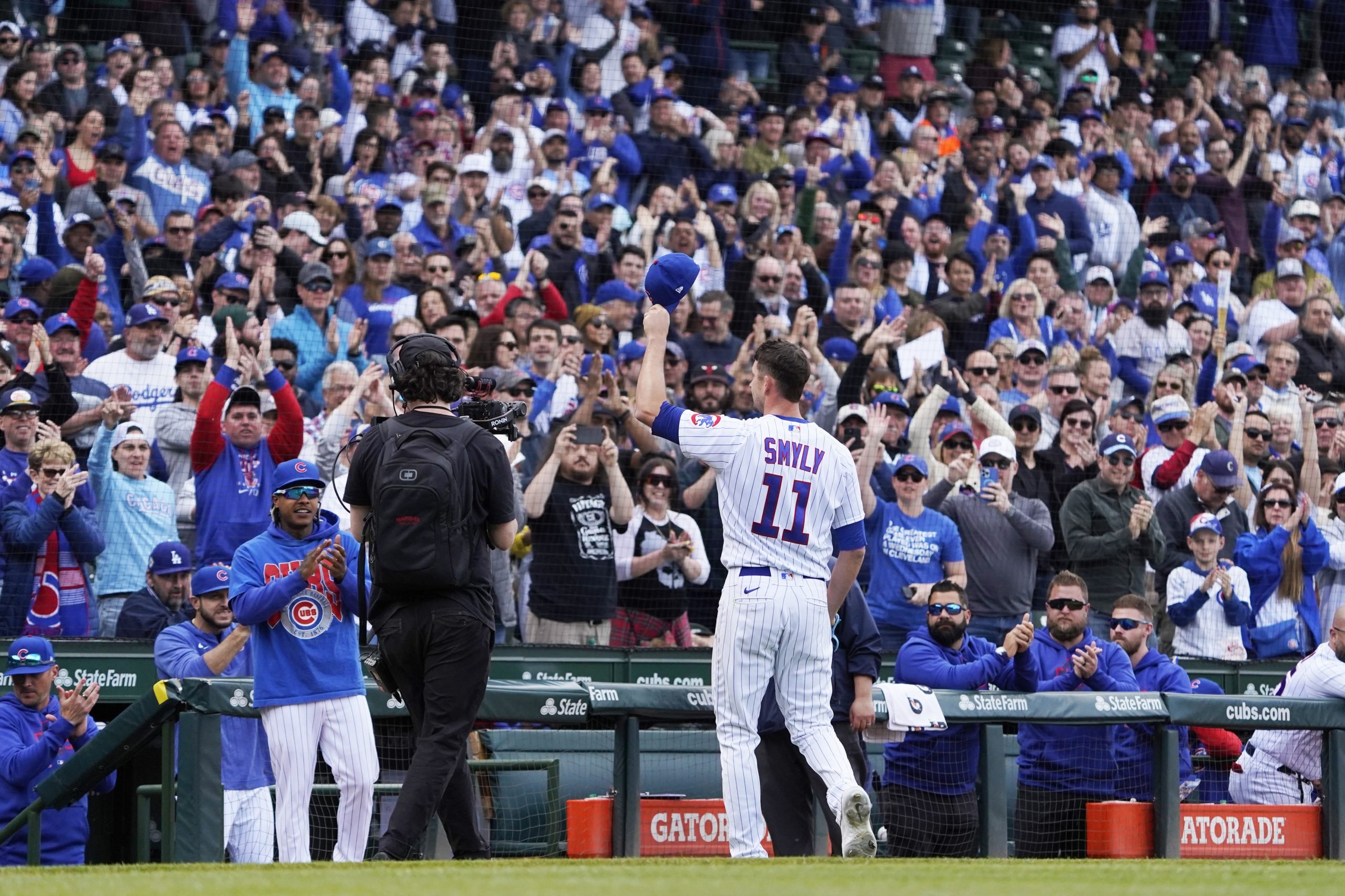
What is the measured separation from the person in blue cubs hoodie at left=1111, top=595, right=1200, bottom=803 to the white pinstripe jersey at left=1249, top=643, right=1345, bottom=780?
401mm

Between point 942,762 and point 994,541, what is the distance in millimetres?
2685

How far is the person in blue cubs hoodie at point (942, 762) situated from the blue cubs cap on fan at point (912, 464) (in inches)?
84.4

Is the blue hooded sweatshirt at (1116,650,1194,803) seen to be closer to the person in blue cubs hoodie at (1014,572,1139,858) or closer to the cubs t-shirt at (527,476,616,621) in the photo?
the person in blue cubs hoodie at (1014,572,1139,858)

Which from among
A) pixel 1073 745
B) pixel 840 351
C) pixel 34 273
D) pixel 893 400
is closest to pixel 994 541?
pixel 893 400

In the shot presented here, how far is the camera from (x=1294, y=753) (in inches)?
313

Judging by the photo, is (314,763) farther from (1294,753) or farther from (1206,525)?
(1206,525)

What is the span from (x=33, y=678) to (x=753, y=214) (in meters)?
7.78

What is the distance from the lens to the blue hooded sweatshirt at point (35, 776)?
23.6 ft

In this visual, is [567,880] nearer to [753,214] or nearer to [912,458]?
[912,458]

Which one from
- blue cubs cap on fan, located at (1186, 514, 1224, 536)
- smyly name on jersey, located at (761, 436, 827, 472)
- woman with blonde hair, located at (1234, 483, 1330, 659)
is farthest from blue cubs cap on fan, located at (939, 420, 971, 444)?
smyly name on jersey, located at (761, 436, 827, 472)

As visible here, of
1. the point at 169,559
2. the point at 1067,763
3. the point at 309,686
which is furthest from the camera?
the point at 169,559

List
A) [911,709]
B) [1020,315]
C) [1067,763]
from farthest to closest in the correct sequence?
[1020,315] → [1067,763] → [911,709]

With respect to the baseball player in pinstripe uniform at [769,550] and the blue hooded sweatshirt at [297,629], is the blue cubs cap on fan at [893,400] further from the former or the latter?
the blue hooded sweatshirt at [297,629]

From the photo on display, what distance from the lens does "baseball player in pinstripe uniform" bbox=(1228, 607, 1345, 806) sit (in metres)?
7.84
